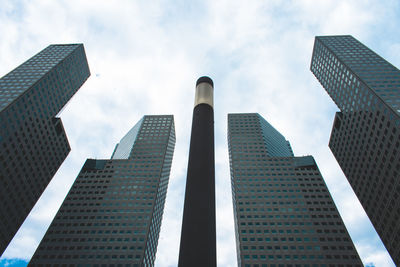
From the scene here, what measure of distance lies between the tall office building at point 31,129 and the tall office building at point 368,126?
384ft

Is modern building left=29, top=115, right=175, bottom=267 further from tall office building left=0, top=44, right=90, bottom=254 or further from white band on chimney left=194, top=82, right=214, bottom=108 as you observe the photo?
white band on chimney left=194, top=82, right=214, bottom=108

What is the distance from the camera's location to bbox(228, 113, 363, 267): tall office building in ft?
275

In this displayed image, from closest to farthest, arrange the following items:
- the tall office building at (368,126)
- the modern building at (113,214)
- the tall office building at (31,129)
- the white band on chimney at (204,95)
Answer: the white band on chimney at (204,95)
the tall office building at (368,126)
the tall office building at (31,129)
the modern building at (113,214)

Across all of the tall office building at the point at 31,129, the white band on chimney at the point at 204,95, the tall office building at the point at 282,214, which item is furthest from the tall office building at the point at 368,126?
the tall office building at the point at 31,129

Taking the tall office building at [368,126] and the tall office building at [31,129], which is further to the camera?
the tall office building at [31,129]

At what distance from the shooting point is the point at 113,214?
10544 cm

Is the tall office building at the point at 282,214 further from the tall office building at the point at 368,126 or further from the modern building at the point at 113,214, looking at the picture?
the modern building at the point at 113,214

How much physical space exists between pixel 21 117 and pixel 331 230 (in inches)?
4424

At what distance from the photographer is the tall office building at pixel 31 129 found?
8269 cm

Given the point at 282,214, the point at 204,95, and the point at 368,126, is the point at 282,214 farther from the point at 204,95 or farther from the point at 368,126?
the point at 204,95

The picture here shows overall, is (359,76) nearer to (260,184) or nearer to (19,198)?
(260,184)

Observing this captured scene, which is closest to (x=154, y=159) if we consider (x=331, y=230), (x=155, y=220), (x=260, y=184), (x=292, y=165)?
(x=155, y=220)

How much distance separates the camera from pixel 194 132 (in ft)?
123

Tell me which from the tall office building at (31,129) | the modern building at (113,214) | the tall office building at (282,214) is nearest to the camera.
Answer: the tall office building at (31,129)
